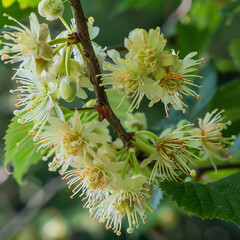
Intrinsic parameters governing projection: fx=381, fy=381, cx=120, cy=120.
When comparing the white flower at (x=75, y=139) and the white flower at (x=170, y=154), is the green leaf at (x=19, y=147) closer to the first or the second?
the white flower at (x=75, y=139)

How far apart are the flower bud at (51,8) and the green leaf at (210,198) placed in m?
0.56

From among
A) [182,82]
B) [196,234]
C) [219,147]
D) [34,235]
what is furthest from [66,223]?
[182,82]

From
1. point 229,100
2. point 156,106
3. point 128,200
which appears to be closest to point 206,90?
point 229,100

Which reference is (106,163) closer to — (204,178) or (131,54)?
(131,54)

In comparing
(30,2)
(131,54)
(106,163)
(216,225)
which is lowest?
(216,225)

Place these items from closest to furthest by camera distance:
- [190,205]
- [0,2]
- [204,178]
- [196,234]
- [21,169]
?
[190,205]
[0,2]
[21,169]
[204,178]
[196,234]

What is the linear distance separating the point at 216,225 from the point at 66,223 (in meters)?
1.40

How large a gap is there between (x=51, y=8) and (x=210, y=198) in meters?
0.69

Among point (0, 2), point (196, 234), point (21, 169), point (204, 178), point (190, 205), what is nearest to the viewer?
point (190, 205)

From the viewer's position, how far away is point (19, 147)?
1.34m

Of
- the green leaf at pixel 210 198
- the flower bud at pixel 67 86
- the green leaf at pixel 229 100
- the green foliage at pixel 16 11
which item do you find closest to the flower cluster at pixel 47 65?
the flower bud at pixel 67 86

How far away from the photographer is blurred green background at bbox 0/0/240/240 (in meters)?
1.70

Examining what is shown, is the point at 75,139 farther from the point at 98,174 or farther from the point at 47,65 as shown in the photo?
the point at 47,65

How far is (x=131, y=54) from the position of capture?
0.98 metres
